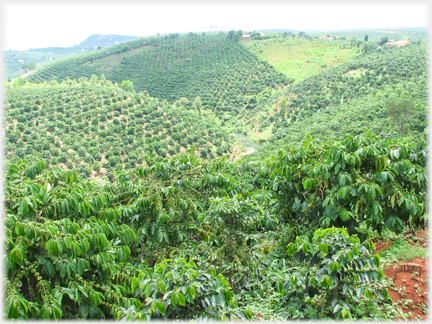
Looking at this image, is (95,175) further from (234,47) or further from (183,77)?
(234,47)

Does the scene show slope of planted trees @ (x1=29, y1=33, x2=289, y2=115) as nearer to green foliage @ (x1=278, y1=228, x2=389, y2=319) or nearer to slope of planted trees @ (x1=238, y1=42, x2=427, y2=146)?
slope of planted trees @ (x1=238, y1=42, x2=427, y2=146)

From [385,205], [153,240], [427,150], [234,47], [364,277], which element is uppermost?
[234,47]

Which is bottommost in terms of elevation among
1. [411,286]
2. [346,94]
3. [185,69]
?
[411,286]

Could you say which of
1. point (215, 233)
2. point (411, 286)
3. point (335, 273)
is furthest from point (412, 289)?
point (215, 233)

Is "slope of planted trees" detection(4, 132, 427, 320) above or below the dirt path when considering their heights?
above

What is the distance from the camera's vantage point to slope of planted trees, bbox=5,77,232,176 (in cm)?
2897

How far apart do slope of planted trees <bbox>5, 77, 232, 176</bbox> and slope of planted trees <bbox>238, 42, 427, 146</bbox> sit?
8945mm

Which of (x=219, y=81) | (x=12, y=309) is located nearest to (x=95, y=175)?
(x=12, y=309)

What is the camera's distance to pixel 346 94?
3947 centimetres

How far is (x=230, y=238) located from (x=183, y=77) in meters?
70.3

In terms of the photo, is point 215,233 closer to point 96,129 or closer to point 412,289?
point 412,289

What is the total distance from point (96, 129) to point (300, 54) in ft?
176

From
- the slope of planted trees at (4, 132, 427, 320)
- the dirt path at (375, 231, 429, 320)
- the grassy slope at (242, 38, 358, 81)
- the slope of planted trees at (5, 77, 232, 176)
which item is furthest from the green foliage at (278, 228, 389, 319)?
the grassy slope at (242, 38, 358, 81)

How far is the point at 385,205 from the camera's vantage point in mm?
3764
